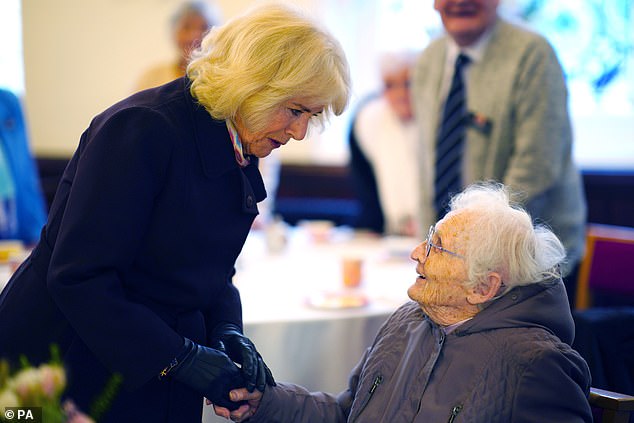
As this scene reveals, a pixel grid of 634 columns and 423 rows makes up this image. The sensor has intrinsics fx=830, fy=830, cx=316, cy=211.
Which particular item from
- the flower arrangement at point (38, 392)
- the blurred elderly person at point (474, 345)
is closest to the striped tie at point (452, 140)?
the blurred elderly person at point (474, 345)

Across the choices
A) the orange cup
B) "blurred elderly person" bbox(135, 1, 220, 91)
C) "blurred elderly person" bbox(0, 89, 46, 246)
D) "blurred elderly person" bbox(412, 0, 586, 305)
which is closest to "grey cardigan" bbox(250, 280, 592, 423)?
the orange cup

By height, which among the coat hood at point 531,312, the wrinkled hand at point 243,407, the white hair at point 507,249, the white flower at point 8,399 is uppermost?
the white flower at point 8,399

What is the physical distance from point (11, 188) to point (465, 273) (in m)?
2.29

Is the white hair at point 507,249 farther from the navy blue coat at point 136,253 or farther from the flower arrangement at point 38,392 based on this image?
the flower arrangement at point 38,392

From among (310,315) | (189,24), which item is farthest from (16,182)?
(310,315)

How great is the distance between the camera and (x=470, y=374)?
5.56 feet

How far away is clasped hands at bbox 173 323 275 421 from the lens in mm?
1610

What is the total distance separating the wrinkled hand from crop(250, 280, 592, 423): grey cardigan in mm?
20

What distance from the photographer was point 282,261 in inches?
133

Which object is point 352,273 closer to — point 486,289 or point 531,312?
point 486,289

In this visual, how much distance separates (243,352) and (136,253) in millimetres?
337

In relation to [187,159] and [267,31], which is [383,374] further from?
[267,31]

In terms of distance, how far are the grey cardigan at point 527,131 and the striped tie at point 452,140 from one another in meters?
0.04

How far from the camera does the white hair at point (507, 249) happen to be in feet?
5.76
